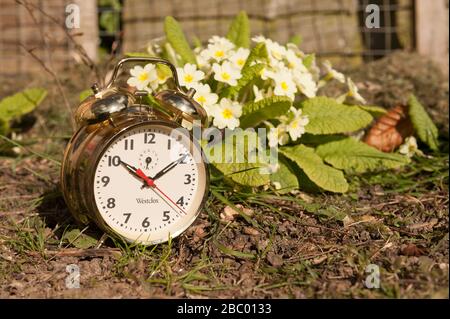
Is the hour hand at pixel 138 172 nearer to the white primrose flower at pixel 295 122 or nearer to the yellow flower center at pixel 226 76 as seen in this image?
the yellow flower center at pixel 226 76

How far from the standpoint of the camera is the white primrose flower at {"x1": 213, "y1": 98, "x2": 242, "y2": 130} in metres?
2.61

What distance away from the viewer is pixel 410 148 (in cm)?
315

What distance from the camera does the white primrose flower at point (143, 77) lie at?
2.68 meters

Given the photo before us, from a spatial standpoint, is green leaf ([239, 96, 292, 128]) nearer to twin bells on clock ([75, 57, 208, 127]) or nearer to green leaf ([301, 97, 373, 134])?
green leaf ([301, 97, 373, 134])

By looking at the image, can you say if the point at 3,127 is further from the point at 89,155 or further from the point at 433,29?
the point at 433,29

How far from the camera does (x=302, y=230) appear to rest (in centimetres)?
248

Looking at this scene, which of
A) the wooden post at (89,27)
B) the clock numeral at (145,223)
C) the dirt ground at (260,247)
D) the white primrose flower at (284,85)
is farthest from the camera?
the wooden post at (89,27)

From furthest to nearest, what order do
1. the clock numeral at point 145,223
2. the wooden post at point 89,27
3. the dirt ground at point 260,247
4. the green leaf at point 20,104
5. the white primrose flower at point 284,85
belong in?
the wooden post at point 89,27, the green leaf at point 20,104, the white primrose flower at point 284,85, the clock numeral at point 145,223, the dirt ground at point 260,247

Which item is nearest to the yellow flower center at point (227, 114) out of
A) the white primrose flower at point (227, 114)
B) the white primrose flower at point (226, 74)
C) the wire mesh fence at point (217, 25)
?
the white primrose flower at point (227, 114)

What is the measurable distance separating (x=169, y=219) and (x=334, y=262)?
56cm

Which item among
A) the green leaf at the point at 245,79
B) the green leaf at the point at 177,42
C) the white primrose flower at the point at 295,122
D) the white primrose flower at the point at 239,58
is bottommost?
the white primrose flower at the point at 295,122

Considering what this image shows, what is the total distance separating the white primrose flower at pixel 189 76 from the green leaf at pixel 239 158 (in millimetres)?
271

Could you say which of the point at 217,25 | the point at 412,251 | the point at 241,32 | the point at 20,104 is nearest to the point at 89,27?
the point at 217,25

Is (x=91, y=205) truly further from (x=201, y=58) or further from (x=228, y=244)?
(x=201, y=58)
